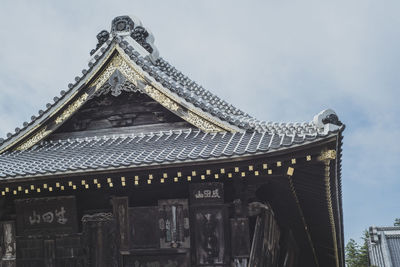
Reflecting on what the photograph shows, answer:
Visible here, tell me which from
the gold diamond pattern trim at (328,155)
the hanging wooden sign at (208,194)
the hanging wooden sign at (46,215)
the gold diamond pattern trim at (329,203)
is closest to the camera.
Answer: the gold diamond pattern trim at (328,155)

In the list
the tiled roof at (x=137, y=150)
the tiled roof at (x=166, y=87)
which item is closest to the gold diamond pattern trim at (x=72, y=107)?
the tiled roof at (x=166, y=87)

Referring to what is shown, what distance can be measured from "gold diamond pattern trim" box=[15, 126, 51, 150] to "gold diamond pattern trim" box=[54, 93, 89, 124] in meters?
0.33

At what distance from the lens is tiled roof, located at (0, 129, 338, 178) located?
9.58 m

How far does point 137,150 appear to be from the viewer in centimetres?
1085

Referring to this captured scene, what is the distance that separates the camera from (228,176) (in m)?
10.0

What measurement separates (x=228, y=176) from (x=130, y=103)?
3595 millimetres

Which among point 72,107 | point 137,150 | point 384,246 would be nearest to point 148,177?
point 137,150

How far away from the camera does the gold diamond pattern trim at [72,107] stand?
12.3 meters

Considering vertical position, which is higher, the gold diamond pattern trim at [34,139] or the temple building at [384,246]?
the gold diamond pattern trim at [34,139]

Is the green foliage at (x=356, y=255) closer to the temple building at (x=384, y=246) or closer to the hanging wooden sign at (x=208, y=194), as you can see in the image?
the temple building at (x=384, y=246)

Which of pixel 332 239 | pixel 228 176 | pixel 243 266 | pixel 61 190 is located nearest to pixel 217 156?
pixel 228 176

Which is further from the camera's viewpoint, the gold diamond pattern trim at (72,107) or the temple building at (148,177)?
the gold diamond pattern trim at (72,107)

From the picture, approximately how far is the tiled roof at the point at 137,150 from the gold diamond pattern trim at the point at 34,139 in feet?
0.42

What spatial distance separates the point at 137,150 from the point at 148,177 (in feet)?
3.36
